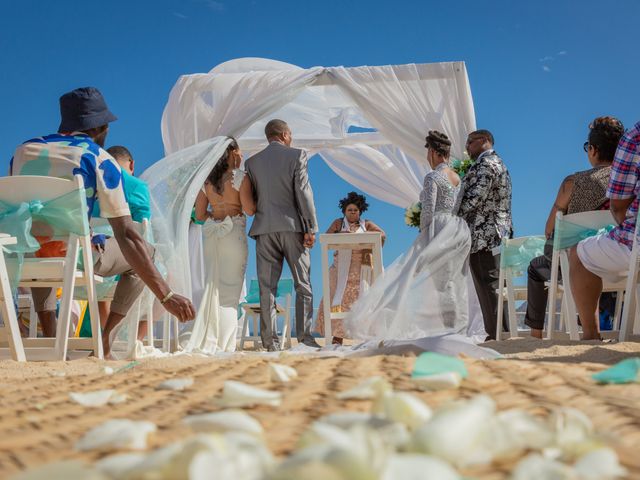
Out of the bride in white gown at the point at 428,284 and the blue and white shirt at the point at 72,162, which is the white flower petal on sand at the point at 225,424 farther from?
the bride in white gown at the point at 428,284

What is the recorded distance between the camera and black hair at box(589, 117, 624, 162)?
457 centimetres

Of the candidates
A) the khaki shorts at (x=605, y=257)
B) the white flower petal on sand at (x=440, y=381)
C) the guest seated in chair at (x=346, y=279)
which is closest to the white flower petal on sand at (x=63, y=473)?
the white flower petal on sand at (x=440, y=381)

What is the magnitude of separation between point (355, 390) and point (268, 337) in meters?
4.85

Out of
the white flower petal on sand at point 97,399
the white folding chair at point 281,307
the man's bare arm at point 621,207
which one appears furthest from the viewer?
the white folding chair at point 281,307

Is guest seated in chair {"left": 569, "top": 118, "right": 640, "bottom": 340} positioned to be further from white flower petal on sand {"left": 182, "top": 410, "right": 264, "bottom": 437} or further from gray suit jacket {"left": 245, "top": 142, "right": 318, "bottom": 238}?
white flower petal on sand {"left": 182, "top": 410, "right": 264, "bottom": 437}

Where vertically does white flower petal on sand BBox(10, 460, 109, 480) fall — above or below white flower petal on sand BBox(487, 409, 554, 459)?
below

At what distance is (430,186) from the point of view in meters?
6.06

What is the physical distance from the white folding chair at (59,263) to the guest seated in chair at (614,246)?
2779 millimetres

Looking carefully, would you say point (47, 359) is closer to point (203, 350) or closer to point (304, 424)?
point (203, 350)

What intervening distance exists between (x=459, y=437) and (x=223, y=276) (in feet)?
A: 18.0

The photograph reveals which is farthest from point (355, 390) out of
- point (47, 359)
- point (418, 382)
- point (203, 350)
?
point (203, 350)

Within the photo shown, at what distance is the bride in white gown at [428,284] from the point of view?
220 inches

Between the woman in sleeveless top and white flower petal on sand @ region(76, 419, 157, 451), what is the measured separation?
515 centimetres

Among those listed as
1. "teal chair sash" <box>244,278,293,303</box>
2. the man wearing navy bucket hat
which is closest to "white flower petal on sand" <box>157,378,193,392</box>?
the man wearing navy bucket hat
